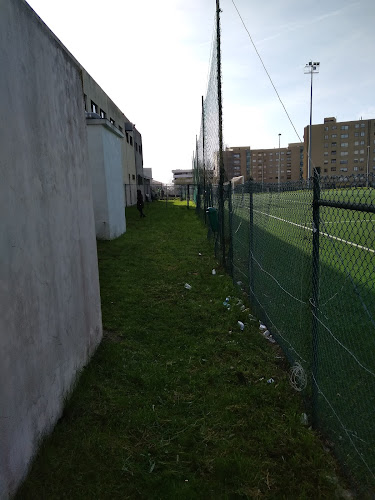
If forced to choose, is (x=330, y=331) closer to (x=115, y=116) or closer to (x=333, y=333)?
(x=333, y=333)

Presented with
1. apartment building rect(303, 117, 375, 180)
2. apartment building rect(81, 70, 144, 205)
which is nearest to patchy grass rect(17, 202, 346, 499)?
apartment building rect(81, 70, 144, 205)

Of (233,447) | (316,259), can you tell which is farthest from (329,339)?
(233,447)

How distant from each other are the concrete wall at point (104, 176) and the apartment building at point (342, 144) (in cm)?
7989

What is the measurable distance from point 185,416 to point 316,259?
1671 millimetres

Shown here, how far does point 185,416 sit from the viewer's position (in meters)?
3.03

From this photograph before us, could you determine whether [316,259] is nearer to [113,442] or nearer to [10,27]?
[113,442]

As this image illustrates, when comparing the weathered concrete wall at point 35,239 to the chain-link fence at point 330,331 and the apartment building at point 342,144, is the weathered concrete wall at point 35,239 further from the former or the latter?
the apartment building at point 342,144

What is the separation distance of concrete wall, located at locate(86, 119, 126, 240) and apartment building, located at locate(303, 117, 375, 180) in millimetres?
79894

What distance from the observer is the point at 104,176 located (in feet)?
38.2

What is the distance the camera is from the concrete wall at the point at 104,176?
11359 mm

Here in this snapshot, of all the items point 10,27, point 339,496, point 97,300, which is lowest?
point 339,496

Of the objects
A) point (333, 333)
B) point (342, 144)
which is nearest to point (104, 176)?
point (333, 333)

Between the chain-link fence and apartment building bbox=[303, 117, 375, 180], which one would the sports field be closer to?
the chain-link fence

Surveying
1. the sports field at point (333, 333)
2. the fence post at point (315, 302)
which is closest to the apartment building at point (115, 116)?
the sports field at point (333, 333)
